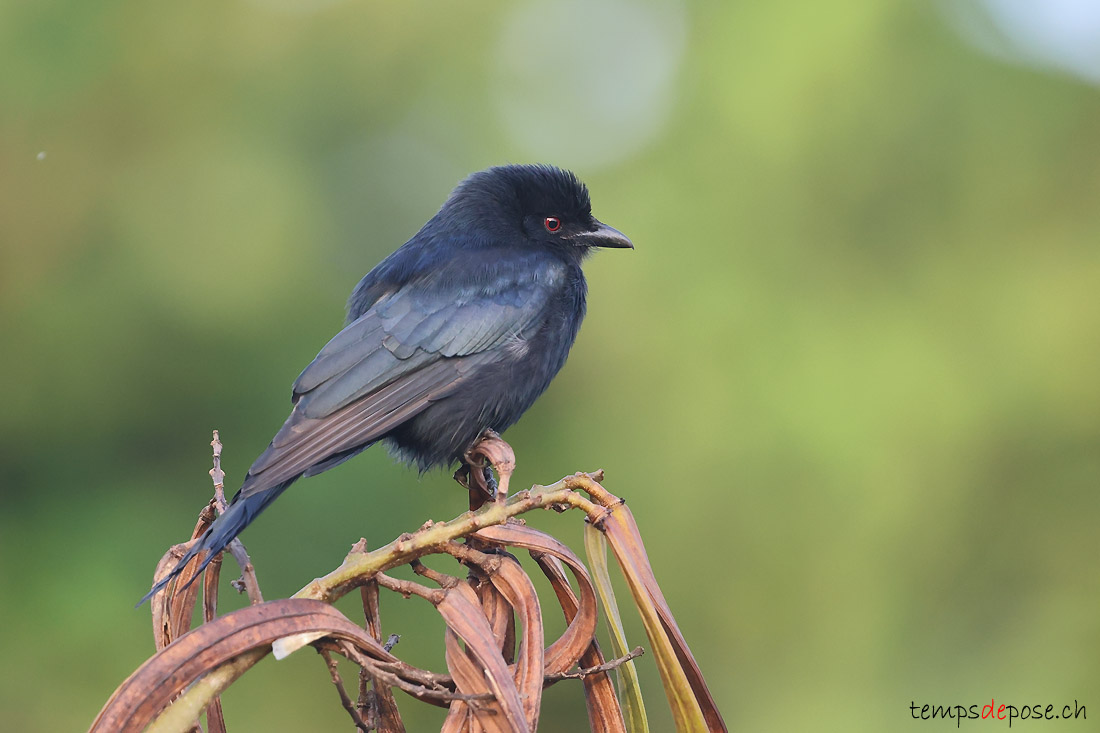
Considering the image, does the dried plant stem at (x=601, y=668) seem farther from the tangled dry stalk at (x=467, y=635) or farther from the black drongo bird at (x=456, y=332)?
the black drongo bird at (x=456, y=332)

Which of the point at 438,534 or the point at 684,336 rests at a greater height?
the point at 684,336

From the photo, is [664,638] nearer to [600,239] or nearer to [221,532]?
[221,532]

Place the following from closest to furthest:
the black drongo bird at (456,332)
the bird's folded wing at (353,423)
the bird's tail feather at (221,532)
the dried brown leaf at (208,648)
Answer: the dried brown leaf at (208,648) < the bird's tail feather at (221,532) < the bird's folded wing at (353,423) < the black drongo bird at (456,332)

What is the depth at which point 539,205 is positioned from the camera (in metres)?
4.95

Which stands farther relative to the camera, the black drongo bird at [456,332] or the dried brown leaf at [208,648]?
the black drongo bird at [456,332]

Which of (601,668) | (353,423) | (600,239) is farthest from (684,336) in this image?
(601,668)

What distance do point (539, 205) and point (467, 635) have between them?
3391 mm

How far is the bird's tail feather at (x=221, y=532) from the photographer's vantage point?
2.00 metres

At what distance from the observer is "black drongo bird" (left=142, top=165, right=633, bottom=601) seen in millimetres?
3447

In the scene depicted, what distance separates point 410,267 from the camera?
4.34 m

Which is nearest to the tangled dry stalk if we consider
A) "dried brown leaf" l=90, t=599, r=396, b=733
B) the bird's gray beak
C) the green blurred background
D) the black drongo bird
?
"dried brown leaf" l=90, t=599, r=396, b=733

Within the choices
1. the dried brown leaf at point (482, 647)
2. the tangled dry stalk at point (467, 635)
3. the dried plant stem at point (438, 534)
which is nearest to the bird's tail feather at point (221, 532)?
the tangled dry stalk at point (467, 635)

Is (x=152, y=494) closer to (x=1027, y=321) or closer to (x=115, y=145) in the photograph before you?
(x=115, y=145)

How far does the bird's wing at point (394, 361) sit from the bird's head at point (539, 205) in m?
0.63
